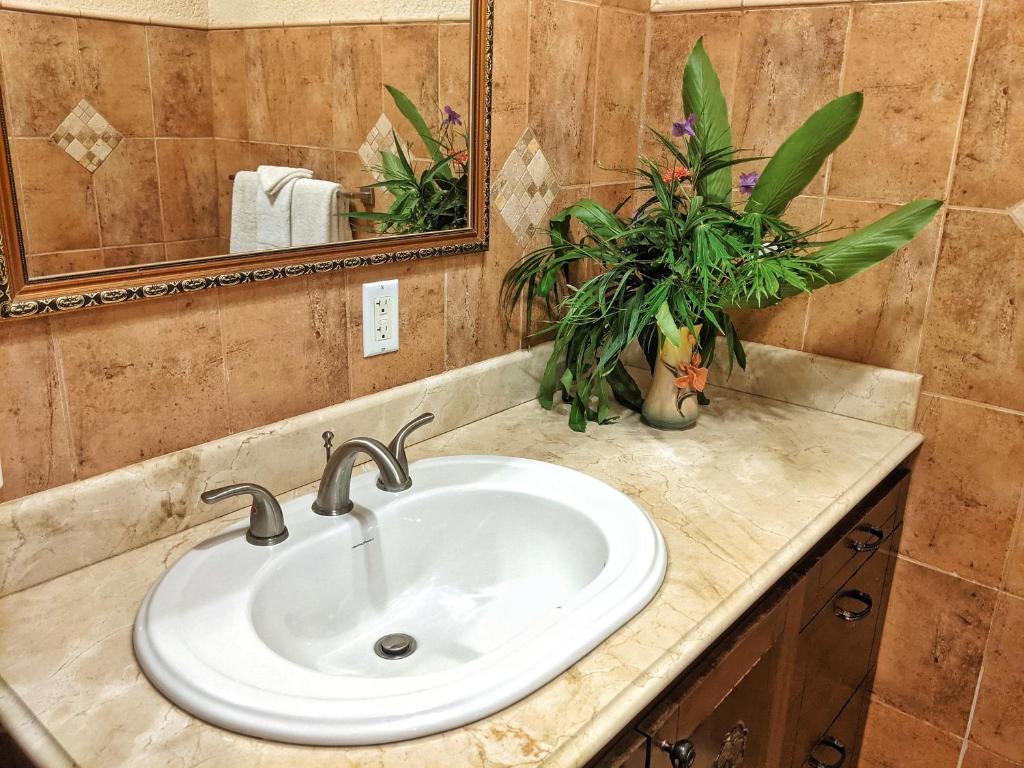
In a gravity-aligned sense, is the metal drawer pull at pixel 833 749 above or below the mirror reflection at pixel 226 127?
below

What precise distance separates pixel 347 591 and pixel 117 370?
1.29 feet

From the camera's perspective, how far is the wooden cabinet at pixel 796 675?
0.91 m

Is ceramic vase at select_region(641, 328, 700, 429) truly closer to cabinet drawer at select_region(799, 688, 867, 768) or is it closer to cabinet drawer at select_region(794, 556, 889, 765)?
cabinet drawer at select_region(794, 556, 889, 765)

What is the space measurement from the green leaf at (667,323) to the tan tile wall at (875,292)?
1.09 ft

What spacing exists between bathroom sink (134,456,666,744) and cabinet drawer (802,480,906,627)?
0.32 metres

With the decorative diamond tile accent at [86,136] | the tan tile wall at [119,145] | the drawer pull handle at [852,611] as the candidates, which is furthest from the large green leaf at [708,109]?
the decorative diamond tile accent at [86,136]

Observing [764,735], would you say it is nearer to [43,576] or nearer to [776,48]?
[43,576]

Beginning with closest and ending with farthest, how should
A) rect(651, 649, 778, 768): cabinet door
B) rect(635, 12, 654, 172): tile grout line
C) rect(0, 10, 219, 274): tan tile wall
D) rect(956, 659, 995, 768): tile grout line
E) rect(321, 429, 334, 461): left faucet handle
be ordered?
1. rect(0, 10, 219, 274): tan tile wall
2. rect(651, 649, 778, 768): cabinet door
3. rect(321, 429, 334, 461): left faucet handle
4. rect(956, 659, 995, 768): tile grout line
5. rect(635, 12, 654, 172): tile grout line

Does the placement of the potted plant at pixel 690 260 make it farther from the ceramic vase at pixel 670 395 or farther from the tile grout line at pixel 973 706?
the tile grout line at pixel 973 706

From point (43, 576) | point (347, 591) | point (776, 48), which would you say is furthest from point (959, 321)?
point (43, 576)

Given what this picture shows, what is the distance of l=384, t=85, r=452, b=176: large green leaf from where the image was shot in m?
1.22

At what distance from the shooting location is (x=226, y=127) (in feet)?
3.31

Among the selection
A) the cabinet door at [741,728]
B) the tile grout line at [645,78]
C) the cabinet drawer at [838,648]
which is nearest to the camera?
the cabinet door at [741,728]

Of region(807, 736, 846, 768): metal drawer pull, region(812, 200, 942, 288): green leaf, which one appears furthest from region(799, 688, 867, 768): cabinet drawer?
region(812, 200, 942, 288): green leaf
